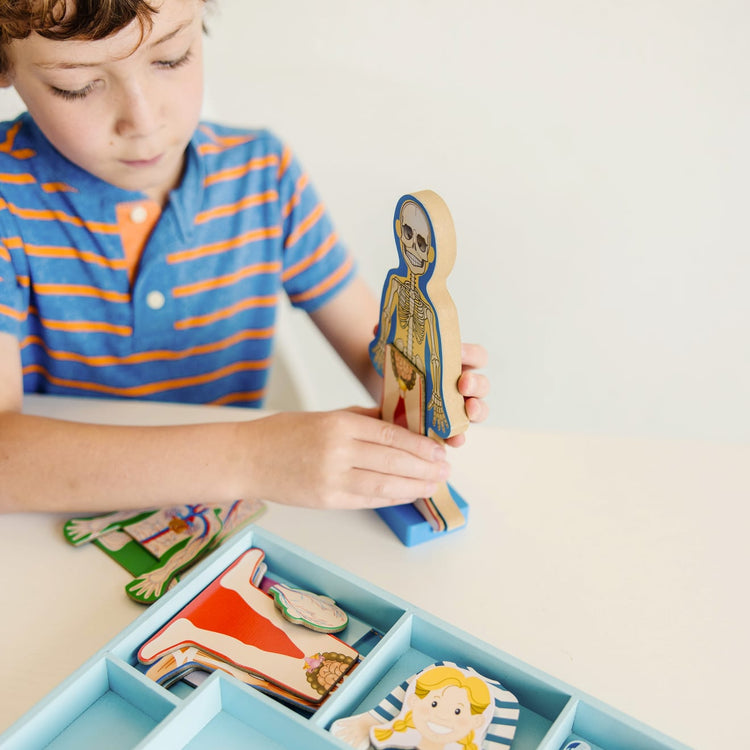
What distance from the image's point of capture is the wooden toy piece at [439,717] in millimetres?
469

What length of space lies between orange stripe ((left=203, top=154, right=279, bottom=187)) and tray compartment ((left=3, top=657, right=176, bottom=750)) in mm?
568

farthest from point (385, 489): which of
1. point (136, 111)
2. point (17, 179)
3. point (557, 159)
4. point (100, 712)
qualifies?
point (557, 159)

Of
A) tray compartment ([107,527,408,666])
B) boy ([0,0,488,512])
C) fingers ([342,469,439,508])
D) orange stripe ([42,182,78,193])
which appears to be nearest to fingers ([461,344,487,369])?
boy ([0,0,488,512])

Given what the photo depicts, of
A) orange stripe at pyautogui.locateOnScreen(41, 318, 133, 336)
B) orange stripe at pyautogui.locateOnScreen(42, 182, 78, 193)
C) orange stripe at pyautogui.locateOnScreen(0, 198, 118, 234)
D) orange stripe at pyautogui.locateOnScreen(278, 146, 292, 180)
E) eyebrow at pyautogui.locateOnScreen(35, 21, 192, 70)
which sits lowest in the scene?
orange stripe at pyautogui.locateOnScreen(41, 318, 133, 336)

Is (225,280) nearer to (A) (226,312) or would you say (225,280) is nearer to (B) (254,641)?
(A) (226,312)

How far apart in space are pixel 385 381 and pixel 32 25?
389 millimetres

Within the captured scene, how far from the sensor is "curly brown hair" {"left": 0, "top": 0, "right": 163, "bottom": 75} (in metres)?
0.60

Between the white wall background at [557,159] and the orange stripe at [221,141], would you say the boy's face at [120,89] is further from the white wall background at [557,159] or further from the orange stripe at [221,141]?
the white wall background at [557,159]

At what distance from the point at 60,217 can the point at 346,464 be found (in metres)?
0.43

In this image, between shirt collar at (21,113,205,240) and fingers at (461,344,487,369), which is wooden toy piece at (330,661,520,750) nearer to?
fingers at (461,344,487,369)

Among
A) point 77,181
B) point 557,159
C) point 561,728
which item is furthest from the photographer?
point 557,159

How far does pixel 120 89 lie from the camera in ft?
2.19

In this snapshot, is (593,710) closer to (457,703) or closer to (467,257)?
(457,703)

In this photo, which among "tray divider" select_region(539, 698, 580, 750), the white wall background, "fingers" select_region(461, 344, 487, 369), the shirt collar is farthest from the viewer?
the white wall background
